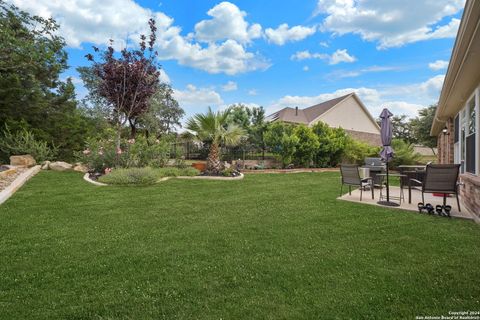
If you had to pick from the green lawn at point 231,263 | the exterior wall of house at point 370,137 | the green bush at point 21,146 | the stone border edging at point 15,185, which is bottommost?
the green lawn at point 231,263

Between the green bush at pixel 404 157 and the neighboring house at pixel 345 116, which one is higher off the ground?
the neighboring house at pixel 345 116

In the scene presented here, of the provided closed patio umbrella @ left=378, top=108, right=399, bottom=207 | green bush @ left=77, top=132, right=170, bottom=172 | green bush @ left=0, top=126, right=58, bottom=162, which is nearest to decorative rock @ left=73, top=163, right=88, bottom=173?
green bush @ left=77, top=132, right=170, bottom=172

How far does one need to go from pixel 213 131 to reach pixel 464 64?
8682 millimetres

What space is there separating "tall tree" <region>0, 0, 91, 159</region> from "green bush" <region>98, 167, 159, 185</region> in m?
5.62

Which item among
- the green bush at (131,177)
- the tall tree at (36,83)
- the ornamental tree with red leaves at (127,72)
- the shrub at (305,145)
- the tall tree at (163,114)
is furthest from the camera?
the tall tree at (163,114)

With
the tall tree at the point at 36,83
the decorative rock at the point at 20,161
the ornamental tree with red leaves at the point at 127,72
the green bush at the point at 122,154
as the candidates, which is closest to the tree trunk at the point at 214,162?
the green bush at the point at 122,154

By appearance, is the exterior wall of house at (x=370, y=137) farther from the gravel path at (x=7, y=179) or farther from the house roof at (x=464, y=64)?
the gravel path at (x=7, y=179)

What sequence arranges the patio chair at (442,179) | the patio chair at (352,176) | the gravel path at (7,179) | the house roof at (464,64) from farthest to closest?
the gravel path at (7,179) < the patio chair at (352,176) < the patio chair at (442,179) < the house roof at (464,64)

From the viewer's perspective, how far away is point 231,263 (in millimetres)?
2900

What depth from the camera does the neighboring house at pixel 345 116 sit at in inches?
949

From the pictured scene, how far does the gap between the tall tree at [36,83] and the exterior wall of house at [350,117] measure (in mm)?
19077

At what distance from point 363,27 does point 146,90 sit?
984 cm

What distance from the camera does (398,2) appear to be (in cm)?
833

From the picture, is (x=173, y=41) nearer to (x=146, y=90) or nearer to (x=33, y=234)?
(x=146, y=90)
